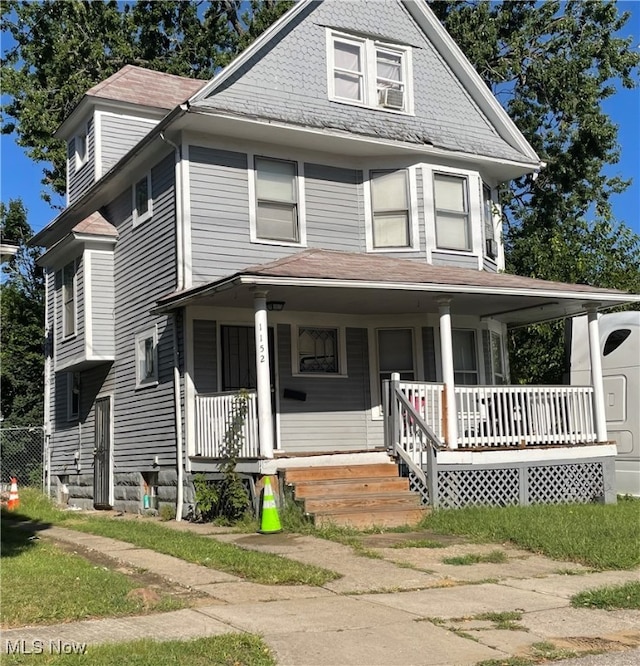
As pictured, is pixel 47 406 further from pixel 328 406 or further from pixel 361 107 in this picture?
pixel 361 107

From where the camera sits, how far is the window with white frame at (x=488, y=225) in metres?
17.2

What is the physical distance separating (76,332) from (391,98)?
25.7ft

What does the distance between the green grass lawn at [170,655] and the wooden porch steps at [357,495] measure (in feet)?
18.2

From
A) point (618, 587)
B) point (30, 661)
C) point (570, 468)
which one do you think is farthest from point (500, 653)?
point (570, 468)

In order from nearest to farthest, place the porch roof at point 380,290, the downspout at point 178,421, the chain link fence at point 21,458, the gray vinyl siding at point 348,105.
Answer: the porch roof at point 380,290
the downspout at point 178,421
the gray vinyl siding at point 348,105
the chain link fence at point 21,458

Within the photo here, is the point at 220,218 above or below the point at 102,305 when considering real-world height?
above

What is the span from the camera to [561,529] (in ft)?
34.0

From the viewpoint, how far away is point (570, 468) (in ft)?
45.5

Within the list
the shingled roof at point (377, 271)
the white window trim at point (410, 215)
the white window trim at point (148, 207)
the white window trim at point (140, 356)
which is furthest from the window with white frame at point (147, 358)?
the white window trim at point (410, 215)

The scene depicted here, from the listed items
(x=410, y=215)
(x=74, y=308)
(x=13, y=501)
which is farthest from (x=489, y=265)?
(x=13, y=501)

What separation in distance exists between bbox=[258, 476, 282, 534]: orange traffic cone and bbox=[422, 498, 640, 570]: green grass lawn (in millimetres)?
1998

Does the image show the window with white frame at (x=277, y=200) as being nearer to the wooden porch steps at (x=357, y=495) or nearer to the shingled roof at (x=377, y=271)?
the shingled roof at (x=377, y=271)

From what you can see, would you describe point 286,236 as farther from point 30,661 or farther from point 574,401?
point 30,661

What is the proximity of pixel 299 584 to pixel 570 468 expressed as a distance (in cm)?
737
